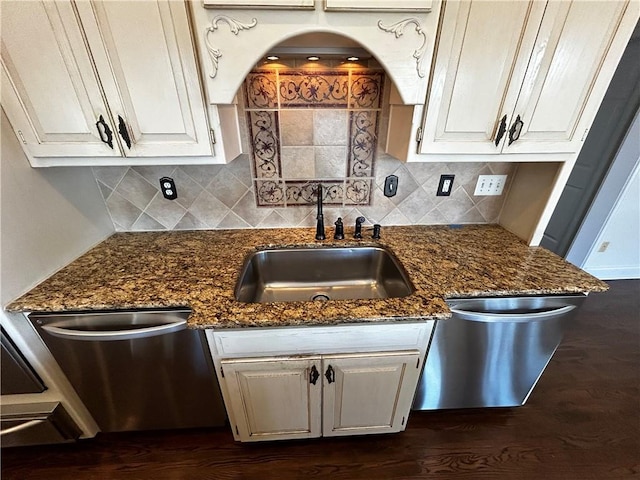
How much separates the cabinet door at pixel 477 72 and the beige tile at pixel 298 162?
0.62 m

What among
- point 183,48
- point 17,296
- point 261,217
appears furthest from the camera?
point 261,217

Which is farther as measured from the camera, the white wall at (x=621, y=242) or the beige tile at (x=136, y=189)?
the white wall at (x=621, y=242)

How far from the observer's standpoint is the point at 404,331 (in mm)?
1042

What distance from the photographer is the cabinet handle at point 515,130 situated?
3.53 feet

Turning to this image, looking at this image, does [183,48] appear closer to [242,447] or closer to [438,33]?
[438,33]

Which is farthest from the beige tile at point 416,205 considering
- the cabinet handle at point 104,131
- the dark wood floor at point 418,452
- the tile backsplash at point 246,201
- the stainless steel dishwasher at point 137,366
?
the cabinet handle at point 104,131

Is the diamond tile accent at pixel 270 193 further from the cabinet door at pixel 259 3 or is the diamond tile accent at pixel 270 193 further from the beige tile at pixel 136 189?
the cabinet door at pixel 259 3

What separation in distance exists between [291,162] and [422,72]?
775 mm

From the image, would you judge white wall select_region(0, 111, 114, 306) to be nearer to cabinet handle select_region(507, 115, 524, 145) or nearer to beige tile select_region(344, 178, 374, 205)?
beige tile select_region(344, 178, 374, 205)

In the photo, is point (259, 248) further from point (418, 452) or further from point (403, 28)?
point (418, 452)

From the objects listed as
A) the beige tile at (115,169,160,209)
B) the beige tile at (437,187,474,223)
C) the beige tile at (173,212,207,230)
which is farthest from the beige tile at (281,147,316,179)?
the beige tile at (437,187,474,223)

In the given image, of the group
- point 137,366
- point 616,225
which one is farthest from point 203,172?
point 616,225

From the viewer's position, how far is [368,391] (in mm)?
1189

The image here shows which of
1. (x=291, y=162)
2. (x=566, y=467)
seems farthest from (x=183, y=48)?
(x=566, y=467)
